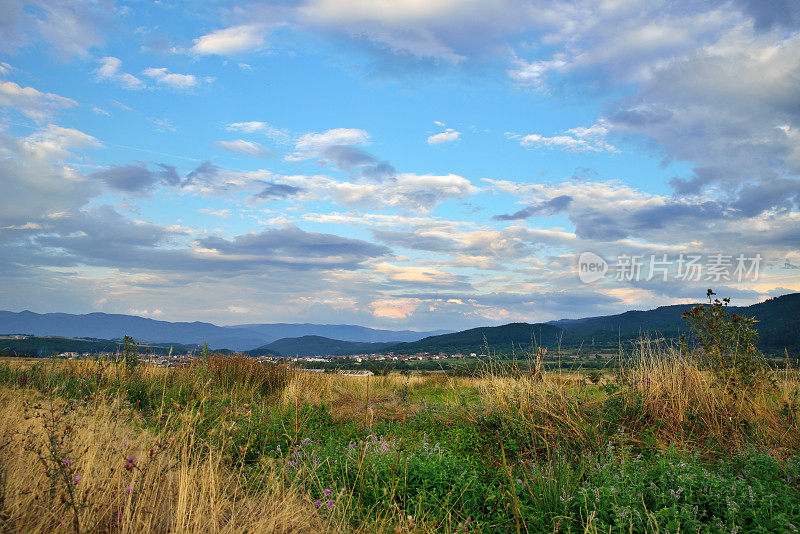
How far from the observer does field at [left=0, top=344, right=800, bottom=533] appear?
3533mm

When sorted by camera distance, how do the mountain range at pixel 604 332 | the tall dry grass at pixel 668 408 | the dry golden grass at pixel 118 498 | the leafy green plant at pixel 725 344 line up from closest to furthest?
the dry golden grass at pixel 118 498, the tall dry grass at pixel 668 408, the leafy green plant at pixel 725 344, the mountain range at pixel 604 332

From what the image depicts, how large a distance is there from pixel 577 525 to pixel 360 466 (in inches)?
80.4

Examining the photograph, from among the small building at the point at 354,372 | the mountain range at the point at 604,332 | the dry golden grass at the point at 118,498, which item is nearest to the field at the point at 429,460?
the dry golden grass at the point at 118,498

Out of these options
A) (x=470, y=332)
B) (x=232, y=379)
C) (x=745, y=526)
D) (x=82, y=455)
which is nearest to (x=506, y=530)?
(x=745, y=526)

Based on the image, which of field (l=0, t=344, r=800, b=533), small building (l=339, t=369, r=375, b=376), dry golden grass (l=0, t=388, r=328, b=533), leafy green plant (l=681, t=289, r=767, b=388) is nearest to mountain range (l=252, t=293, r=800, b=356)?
small building (l=339, t=369, r=375, b=376)

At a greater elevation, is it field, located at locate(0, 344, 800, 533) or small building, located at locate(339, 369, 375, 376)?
field, located at locate(0, 344, 800, 533)

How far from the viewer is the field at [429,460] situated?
11.6ft

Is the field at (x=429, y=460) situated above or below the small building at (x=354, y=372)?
above

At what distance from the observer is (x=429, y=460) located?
4.75m

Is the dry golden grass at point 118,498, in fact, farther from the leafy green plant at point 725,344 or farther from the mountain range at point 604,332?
the mountain range at point 604,332

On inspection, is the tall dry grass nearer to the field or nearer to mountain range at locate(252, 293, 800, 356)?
the field

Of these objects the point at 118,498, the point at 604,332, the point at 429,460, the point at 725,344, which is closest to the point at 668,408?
the point at 725,344

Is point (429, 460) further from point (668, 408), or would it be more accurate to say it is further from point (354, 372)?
point (354, 372)

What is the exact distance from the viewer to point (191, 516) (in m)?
3.49
